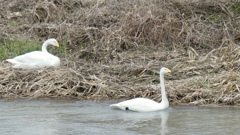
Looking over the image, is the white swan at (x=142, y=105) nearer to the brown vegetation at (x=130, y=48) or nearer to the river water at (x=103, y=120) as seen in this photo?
the river water at (x=103, y=120)

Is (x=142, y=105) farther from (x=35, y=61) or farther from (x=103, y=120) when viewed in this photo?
(x=35, y=61)

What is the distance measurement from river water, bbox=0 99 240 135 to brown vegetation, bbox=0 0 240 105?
24.7 inches

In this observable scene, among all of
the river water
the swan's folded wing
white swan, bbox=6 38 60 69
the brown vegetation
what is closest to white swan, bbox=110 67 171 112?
the river water

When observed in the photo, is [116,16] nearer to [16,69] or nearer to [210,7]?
[210,7]

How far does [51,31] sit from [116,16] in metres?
1.62

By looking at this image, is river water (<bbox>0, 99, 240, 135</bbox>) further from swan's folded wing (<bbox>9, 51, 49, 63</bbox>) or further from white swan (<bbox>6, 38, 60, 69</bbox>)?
swan's folded wing (<bbox>9, 51, 49, 63</bbox>)

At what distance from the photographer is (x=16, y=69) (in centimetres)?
1418

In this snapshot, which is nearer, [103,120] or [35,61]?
[103,120]

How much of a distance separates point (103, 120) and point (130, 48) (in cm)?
524

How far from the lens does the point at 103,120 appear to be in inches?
429

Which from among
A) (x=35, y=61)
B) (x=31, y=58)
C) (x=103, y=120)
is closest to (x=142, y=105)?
(x=103, y=120)

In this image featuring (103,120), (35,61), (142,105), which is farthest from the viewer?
(35,61)

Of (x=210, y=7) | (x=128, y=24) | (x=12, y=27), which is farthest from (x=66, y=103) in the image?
(x=210, y=7)

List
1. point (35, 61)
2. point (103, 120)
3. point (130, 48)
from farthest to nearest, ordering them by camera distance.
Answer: point (130, 48)
point (35, 61)
point (103, 120)
